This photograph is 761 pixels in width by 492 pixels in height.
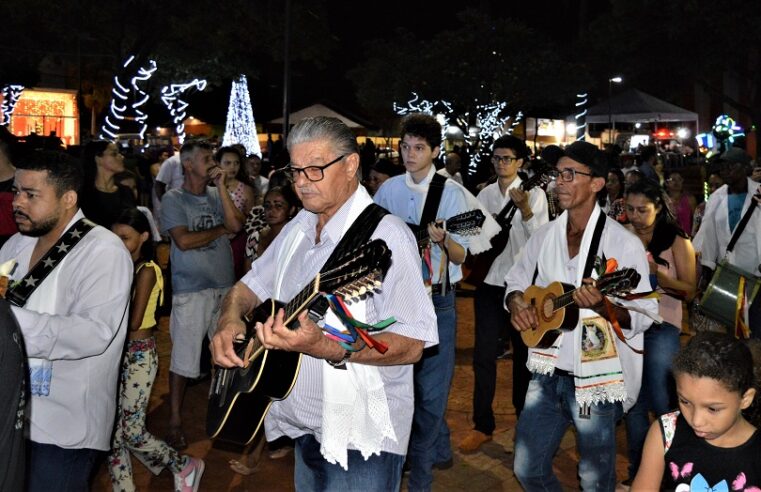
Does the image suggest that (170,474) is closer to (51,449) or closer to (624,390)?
(51,449)

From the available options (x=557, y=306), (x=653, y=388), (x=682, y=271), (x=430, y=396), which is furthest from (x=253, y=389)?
(x=682, y=271)

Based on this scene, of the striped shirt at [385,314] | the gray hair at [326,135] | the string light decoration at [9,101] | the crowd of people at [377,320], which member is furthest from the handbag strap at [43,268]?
the string light decoration at [9,101]

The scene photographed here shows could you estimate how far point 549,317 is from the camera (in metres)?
4.46

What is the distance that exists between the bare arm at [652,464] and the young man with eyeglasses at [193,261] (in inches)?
164

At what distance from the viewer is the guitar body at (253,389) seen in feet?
10.00

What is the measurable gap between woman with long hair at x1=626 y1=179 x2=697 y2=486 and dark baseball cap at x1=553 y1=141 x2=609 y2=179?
131 cm

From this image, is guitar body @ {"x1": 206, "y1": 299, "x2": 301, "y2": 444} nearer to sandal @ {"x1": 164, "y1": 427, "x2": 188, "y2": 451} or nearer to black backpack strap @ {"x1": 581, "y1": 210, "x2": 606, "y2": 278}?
black backpack strap @ {"x1": 581, "y1": 210, "x2": 606, "y2": 278}

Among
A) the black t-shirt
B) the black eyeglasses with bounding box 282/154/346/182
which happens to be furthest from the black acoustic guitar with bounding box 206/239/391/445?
the black t-shirt

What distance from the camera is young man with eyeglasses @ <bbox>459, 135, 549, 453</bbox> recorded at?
22.0 feet

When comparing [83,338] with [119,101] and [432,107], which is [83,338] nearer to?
[119,101]

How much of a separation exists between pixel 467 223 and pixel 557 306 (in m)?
1.31

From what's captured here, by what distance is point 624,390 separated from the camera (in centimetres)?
434

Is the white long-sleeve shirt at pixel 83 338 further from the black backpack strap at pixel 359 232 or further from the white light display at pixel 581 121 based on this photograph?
the white light display at pixel 581 121

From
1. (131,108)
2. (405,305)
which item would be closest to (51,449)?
(405,305)
